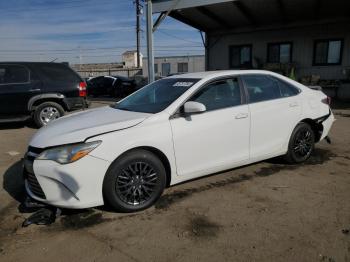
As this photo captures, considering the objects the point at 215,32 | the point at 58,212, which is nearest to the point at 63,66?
the point at 58,212

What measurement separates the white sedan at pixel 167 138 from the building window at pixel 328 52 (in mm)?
11958

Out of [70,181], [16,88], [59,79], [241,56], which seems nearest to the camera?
[70,181]

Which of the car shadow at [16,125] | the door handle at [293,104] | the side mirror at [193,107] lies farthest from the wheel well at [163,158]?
the car shadow at [16,125]

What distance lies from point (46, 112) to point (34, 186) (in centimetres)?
583

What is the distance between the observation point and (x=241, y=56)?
17.9 m

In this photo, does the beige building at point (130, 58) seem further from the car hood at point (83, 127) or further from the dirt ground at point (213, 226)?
the car hood at point (83, 127)

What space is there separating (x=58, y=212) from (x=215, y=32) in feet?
53.4

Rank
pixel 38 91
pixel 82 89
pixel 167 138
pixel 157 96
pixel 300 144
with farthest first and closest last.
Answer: pixel 82 89, pixel 38 91, pixel 300 144, pixel 157 96, pixel 167 138

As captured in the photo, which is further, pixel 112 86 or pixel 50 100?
pixel 112 86

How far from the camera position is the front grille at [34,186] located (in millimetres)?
3459

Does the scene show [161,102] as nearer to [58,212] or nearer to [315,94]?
[58,212]

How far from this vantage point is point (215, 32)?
18.1 meters

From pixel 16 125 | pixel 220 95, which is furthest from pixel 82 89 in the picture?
pixel 220 95

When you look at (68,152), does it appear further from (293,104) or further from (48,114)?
(48,114)
